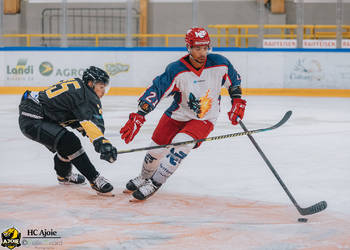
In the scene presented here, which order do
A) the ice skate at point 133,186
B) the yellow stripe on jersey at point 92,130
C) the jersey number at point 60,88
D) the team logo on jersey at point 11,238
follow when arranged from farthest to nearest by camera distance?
the ice skate at point 133,186 → the jersey number at point 60,88 → the yellow stripe on jersey at point 92,130 → the team logo on jersey at point 11,238

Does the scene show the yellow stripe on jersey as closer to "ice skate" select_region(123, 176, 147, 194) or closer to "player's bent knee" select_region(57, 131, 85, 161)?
"player's bent knee" select_region(57, 131, 85, 161)

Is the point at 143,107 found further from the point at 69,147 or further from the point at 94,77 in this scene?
the point at 69,147

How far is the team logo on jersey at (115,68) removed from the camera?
462 inches

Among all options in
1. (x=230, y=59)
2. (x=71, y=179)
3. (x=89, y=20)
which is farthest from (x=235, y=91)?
(x=89, y=20)

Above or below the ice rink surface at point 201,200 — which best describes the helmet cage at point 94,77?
above

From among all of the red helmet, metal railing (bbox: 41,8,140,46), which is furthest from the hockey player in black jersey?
metal railing (bbox: 41,8,140,46)

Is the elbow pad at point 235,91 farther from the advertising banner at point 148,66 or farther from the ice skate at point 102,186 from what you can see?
the advertising banner at point 148,66

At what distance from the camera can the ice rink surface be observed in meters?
2.54

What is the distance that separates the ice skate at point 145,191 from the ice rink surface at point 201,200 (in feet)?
0.18

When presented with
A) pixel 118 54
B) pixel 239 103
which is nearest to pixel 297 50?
pixel 118 54

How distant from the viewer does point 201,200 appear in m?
3.32

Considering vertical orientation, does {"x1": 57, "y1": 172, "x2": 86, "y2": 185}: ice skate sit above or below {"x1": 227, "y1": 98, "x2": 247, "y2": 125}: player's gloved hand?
below

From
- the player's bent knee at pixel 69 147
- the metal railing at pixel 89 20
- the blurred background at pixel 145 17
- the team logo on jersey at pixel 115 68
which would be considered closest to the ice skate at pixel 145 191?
the player's bent knee at pixel 69 147

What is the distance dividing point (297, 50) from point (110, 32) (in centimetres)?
690
